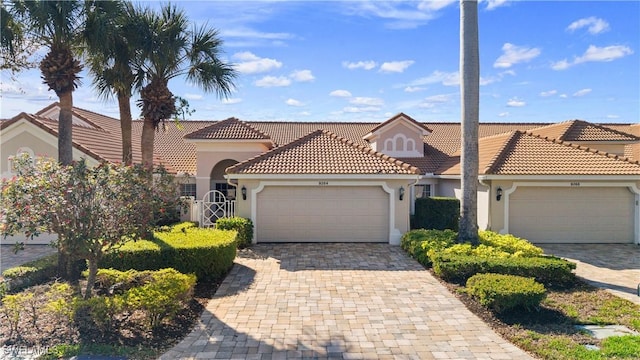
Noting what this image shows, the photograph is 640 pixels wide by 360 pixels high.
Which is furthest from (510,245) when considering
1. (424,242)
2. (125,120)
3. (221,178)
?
(221,178)

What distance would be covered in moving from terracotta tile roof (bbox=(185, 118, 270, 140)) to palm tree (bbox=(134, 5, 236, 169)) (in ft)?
19.4

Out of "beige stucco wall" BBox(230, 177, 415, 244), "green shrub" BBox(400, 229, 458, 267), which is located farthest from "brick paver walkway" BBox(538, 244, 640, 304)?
"beige stucco wall" BBox(230, 177, 415, 244)

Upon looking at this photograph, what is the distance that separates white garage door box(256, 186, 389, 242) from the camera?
15594 millimetres

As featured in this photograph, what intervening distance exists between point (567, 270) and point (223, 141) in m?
15.9

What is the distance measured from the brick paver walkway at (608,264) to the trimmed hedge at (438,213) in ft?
12.8

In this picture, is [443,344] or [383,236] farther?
[383,236]

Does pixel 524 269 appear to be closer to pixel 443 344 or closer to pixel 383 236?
pixel 443 344

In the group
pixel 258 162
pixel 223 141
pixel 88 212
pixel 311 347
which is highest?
pixel 223 141

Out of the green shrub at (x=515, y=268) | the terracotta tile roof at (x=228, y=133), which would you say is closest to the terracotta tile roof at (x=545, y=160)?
the green shrub at (x=515, y=268)

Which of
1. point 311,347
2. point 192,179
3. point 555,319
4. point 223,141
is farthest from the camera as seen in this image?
point 192,179

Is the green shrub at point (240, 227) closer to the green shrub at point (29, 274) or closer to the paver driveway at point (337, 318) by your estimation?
the paver driveway at point (337, 318)

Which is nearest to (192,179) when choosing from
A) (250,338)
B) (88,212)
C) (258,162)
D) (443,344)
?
(258,162)

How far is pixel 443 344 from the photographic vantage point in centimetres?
681

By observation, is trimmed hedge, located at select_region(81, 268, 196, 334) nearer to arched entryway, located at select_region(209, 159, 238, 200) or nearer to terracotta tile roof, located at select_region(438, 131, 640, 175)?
terracotta tile roof, located at select_region(438, 131, 640, 175)
